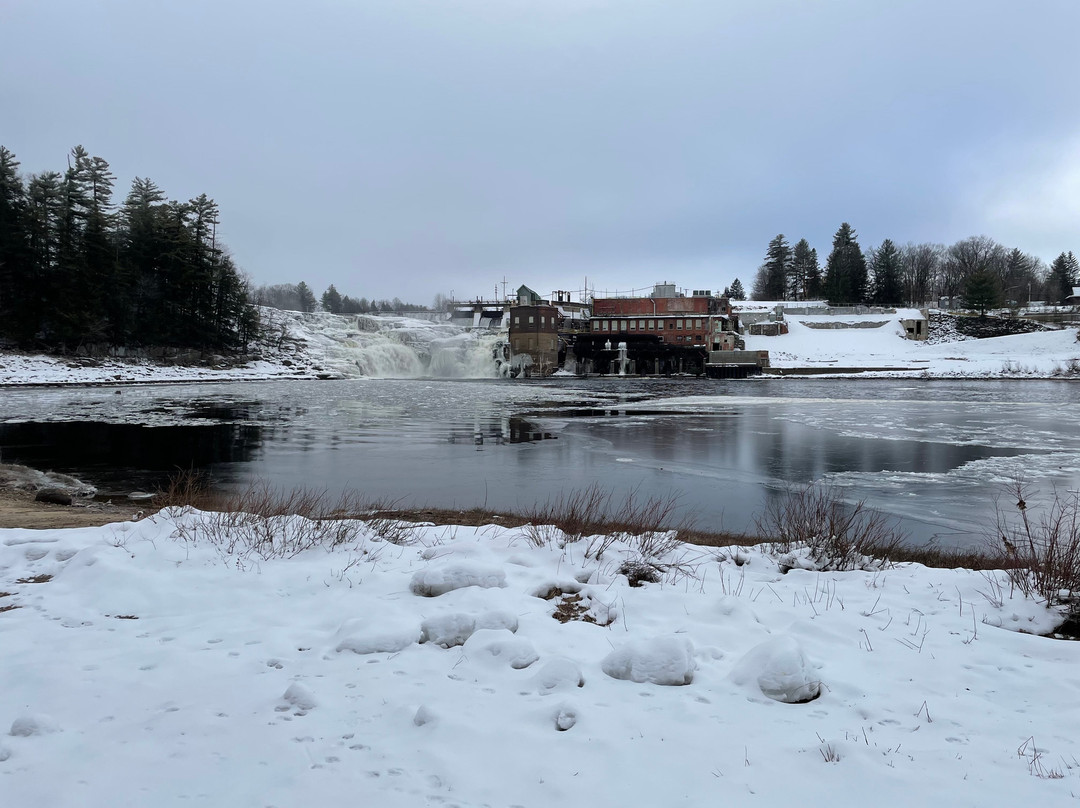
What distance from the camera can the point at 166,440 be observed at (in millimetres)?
22953

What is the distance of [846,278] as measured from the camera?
121500mm

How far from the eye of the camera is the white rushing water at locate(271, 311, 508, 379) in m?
93.3

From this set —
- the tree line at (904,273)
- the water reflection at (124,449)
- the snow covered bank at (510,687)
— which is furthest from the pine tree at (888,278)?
the snow covered bank at (510,687)

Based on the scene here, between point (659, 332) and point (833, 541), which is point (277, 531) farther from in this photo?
point (659, 332)

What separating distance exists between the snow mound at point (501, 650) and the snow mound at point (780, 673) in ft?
4.95

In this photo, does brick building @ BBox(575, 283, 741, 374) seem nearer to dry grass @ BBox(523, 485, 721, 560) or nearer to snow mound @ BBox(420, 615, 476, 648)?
dry grass @ BBox(523, 485, 721, 560)

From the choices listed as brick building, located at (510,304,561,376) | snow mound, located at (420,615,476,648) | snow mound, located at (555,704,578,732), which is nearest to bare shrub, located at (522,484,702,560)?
snow mound, located at (420,615,476,648)

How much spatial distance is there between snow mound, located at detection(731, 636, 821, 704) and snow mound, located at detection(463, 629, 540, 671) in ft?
4.95

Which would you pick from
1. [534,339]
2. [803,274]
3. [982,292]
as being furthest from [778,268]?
[534,339]

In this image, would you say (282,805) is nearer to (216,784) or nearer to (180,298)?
(216,784)

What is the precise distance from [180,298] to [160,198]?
49.7ft

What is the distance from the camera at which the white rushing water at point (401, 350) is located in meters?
93.3

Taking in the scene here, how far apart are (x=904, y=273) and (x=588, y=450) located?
133784mm

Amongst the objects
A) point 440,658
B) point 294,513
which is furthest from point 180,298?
point 440,658
